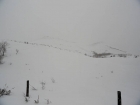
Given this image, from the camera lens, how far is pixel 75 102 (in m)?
5.23

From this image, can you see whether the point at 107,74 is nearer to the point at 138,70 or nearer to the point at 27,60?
the point at 138,70

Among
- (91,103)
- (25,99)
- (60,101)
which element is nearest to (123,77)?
(91,103)

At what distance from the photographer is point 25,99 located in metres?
5.04

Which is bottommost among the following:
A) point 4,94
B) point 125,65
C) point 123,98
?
point 123,98

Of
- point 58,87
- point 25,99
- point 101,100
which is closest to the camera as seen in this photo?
point 25,99

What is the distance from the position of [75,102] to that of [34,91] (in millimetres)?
2049

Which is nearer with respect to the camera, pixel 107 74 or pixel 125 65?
pixel 107 74

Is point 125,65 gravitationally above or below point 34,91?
above

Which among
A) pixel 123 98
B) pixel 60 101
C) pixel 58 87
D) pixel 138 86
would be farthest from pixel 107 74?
pixel 60 101

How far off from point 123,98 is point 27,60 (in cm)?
912

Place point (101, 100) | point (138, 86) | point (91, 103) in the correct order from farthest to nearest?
point (138, 86) → point (101, 100) → point (91, 103)

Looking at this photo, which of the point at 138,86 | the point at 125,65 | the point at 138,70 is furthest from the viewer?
the point at 125,65

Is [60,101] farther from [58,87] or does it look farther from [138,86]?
[138,86]

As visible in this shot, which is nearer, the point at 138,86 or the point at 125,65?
the point at 138,86
